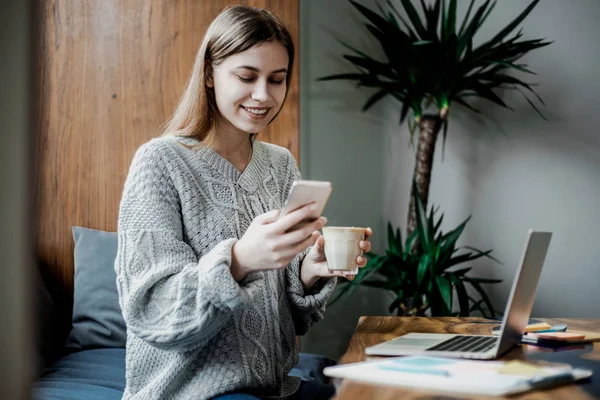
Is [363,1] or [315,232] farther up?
[363,1]

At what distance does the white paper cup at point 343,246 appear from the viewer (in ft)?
3.99

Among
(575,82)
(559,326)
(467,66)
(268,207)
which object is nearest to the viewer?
(559,326)

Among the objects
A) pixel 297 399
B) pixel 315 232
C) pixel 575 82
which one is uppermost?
pixel 575 82

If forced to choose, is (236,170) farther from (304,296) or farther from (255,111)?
(304,296)

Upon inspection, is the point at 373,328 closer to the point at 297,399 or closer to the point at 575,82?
the point at 297,399

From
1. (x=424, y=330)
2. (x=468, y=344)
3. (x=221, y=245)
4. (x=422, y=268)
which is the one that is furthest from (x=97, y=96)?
(x=468, y=344)

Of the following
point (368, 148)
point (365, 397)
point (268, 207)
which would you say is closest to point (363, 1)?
point (368, 148)

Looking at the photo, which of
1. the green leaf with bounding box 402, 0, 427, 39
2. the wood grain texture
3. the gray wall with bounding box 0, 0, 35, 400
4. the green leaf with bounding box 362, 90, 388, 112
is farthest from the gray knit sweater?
the green leaf with bounding box 362, 90, 388, 112

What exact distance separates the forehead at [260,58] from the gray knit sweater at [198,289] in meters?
0.21

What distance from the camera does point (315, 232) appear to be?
3.83ft

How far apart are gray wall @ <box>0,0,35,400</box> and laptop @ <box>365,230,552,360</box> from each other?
2.83 feet

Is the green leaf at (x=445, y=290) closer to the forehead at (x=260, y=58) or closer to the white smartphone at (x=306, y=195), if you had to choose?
the forehead at (x=260, y=58)

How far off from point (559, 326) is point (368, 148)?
5.98 ft

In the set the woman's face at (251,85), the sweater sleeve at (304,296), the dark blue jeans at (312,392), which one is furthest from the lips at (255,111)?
the dark blue jeans at (312,392)
